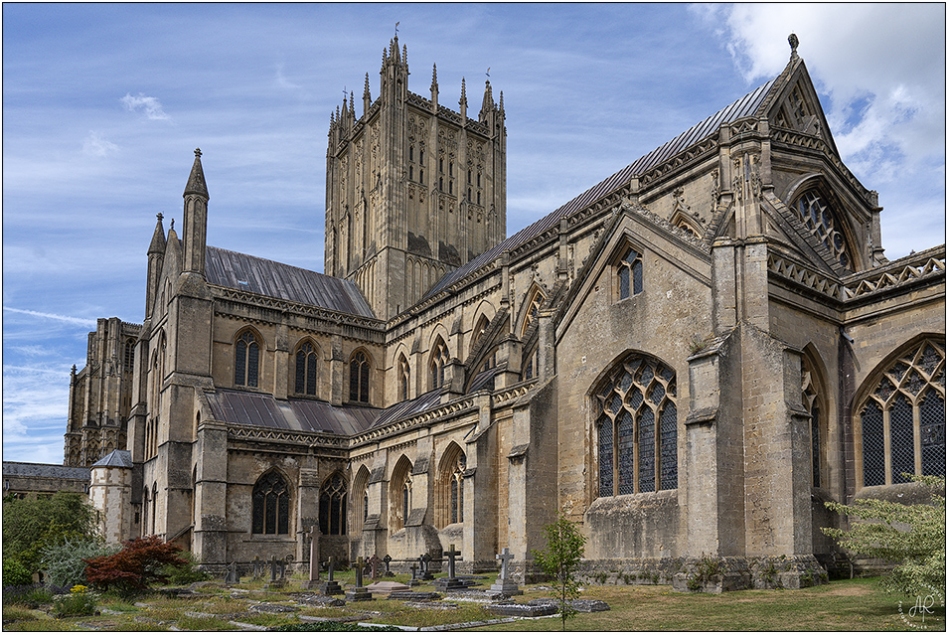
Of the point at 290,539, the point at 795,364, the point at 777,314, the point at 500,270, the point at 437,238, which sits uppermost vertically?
the point at 437,238

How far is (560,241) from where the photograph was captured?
3691cm

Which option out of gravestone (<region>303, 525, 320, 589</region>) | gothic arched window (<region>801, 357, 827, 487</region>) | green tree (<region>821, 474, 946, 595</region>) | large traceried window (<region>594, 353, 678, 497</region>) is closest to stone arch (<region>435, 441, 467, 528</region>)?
gravestone (<region>303, 525, 320, 589</region>)

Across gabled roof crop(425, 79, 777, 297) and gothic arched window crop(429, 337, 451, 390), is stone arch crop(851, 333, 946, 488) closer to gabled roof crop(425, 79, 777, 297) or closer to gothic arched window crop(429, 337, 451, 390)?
gabled roof crop(425, 79, 777, 297)

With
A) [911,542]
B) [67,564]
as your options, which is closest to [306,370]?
[67,564]

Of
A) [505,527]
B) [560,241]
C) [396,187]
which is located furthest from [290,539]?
[396,187]

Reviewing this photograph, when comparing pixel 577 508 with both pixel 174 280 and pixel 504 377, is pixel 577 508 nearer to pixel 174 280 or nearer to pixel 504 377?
pixel 504 377

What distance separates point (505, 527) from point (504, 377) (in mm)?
5299

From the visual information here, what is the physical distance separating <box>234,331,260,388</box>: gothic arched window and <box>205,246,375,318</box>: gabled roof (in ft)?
9.19

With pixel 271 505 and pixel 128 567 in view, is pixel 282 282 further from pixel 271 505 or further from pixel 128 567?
pixel 128 567

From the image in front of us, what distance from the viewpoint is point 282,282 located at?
52.6 metres

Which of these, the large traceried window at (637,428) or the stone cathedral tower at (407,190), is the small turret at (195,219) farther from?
the large traceried window at (637,428)

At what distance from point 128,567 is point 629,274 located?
16604mm

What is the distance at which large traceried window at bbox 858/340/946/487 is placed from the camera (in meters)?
21.4

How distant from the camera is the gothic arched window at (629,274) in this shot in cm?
2578
